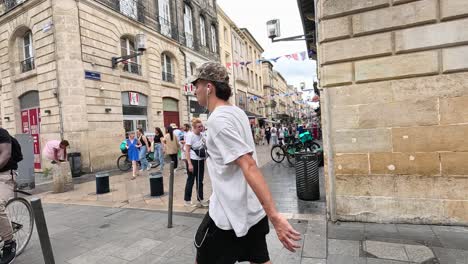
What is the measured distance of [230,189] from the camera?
1.64 metres

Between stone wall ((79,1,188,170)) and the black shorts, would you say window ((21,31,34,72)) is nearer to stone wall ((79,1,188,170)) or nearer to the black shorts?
stone wall ((79,1,188,170))

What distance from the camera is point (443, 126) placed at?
3891 mm

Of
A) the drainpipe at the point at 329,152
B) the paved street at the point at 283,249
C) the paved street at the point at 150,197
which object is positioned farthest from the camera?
the paved street at the point at 150,197

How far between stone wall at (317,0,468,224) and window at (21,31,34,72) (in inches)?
538

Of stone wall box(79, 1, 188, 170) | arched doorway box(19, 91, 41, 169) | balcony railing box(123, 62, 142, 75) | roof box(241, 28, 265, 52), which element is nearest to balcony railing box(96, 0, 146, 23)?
stone wall box(79, 1, 188, 170)

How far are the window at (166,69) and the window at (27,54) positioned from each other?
6.51 metres

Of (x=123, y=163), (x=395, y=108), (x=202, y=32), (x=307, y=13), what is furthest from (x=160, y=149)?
(x=202, y=32)

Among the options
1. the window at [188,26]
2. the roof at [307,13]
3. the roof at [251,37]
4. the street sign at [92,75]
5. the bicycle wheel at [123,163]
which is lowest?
the bicycle wheel at [123,163]

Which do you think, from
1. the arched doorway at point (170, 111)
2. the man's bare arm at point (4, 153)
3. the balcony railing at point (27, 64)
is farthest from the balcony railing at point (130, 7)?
the man's bare arm at point (4, 153)

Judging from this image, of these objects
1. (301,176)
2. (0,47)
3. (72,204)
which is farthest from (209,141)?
(0,47)

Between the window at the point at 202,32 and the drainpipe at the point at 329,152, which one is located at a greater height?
the window at the point at 202,32

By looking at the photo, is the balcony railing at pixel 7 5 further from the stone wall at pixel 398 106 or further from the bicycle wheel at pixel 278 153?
the stone wall at pixel 398 106

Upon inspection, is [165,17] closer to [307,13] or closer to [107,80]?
[107,80]

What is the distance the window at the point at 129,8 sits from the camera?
13909 millimetres
